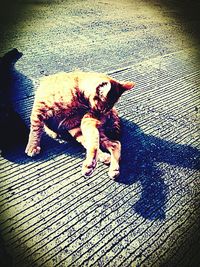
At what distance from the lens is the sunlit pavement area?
89cm

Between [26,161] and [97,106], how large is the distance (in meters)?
0.39

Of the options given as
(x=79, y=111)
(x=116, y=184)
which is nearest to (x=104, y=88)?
(x=79, y=111)

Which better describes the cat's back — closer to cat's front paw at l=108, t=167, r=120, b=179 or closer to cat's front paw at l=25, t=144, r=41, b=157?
cat's front paw at l=25, t=144, r=41, b=157

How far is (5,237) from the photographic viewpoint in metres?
0.87

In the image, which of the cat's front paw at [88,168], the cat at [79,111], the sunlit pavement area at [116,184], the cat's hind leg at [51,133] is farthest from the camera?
the cat's hind leg at [51,133]

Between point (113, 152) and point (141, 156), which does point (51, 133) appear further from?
point (141, 156)

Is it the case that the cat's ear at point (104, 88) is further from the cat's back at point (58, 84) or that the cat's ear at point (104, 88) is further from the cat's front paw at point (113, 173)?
the cat's front paw at point (113, 173)

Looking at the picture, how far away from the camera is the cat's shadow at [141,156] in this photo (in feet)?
3.53

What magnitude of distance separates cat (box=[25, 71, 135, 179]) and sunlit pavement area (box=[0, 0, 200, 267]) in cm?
6

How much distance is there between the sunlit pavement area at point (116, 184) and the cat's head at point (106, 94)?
224mm

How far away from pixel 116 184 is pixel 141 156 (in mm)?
232

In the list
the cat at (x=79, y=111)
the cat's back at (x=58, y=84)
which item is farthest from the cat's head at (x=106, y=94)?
the cat's back at (x=58, y=84)

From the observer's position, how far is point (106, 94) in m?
1.11

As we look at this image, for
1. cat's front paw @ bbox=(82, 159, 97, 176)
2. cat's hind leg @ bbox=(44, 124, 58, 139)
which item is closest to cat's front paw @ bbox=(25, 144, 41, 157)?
cat's hind leg @ bbox=(44, 124, 58, 139)
